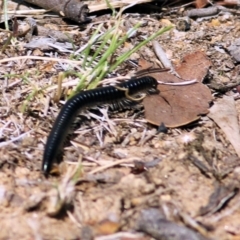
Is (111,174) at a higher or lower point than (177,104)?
lower

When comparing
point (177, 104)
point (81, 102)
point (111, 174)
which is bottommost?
point (111, 174)

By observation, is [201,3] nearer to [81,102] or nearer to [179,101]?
[179,101]

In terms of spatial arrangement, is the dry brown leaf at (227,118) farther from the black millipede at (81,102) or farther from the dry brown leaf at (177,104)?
the black millipede at (81,102)

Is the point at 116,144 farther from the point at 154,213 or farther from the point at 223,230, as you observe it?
the point at 223,230

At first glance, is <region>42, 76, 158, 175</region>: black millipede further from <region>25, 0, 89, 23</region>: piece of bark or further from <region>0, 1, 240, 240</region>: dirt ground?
<region>25, 0, 89, 23</region>: piece of bark

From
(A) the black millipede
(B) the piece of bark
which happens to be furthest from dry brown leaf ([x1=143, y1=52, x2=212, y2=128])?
(B) the piece of bark

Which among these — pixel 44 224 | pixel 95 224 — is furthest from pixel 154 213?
pixel 44 224

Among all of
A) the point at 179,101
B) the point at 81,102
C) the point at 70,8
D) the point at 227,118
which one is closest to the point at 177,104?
the point at 179,101

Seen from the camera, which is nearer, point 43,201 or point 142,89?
point 43,201
